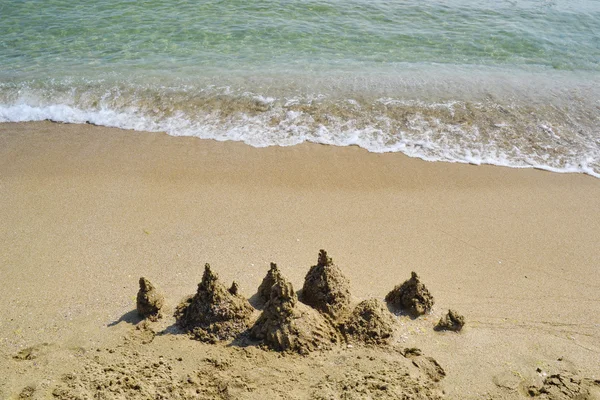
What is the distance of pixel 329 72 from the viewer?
10.9 metres

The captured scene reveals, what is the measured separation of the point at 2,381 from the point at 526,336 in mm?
4656

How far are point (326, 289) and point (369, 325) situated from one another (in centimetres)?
53

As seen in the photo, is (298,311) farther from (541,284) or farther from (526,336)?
(541,284)

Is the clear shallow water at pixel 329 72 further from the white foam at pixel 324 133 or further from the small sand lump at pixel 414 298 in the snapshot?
the small sand lump at pixel 414 298

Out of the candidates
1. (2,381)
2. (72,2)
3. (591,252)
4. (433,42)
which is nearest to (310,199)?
(591,252)

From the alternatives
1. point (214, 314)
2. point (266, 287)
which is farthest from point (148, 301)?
point (266, 287)

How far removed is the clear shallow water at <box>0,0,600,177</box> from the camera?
28.6 feet

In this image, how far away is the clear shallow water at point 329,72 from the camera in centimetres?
873

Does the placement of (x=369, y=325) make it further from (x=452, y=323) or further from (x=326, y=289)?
(x=452, y=323)

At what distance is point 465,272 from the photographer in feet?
18.4

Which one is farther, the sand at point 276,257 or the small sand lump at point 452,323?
the small sand lump at point 452,323

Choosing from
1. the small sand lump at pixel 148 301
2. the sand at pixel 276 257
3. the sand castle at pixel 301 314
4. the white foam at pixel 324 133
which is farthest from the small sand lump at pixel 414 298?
the white foam at pixel 324 133

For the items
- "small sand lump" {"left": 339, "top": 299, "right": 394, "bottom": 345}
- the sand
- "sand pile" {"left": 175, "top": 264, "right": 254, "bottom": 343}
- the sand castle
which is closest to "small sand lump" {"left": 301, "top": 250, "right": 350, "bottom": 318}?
the sand castle

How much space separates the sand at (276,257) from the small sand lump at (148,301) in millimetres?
117
